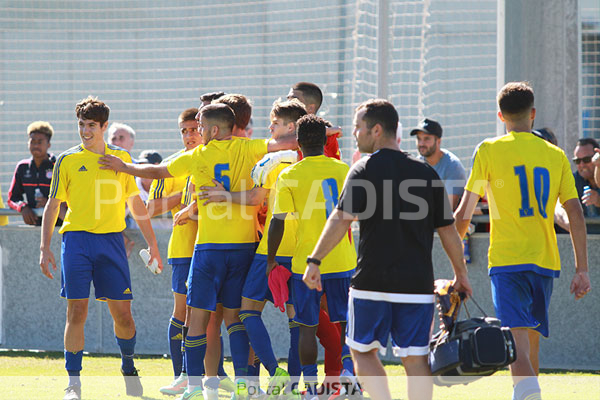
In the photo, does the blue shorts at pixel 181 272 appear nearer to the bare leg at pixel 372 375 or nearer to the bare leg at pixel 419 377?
the bare leg at pixel 372 375

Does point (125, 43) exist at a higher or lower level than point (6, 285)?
higher

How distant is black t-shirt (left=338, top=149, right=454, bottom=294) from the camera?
463 cm

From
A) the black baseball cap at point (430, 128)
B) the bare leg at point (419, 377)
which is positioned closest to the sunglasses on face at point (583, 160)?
the black baseball cap at point (430, 128)

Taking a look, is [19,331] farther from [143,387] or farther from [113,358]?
[143,387]

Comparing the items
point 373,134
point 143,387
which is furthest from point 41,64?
point 373,134

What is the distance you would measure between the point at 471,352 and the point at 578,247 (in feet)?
4.09

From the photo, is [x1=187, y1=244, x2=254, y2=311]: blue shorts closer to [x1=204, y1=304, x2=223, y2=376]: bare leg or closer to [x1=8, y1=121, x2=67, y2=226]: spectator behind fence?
[x1=204, y1=304, x2=223, y2=376]: bare leg

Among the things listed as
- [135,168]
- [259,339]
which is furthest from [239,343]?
[135,168]

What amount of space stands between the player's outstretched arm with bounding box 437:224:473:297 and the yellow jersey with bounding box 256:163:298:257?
4.90 feet

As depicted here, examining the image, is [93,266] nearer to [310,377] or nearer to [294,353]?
[294,353]

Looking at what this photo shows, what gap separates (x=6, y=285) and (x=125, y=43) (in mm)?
3559

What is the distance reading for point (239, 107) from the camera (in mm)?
6465

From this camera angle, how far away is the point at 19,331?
9930 millimetres

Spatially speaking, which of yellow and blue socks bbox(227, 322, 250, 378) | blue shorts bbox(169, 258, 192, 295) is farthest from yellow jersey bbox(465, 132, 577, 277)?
blue shorts bbox(169, 258, 192, 295)
